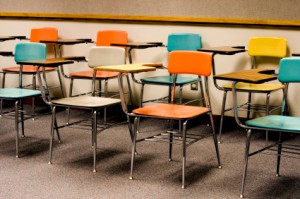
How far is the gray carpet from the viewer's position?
10.8ft

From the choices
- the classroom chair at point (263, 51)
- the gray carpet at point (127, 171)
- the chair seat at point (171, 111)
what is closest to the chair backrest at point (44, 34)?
the gray carpet at point (127, 171)

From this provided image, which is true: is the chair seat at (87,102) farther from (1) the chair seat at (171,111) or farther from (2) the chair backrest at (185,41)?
A: (2) the chair backrest at (185,41)

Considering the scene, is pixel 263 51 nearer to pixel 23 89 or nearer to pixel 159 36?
pixel 159 36

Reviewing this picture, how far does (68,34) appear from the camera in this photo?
591 cm

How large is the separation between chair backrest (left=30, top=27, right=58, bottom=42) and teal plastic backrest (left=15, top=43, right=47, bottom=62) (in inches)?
49.7

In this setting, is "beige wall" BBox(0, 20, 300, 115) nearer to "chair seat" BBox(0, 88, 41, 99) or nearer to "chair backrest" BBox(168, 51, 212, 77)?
"chair backrest" BBox(168, 51, 212, 77)

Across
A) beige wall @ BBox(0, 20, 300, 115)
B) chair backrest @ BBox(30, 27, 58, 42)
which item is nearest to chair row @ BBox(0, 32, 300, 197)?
beige wall @ BBox(0, 20, 300, 115)

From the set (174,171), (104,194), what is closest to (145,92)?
(174,171)

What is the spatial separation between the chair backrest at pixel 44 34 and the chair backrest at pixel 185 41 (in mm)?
1496

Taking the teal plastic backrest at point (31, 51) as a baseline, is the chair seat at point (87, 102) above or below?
below

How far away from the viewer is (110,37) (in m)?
5.41

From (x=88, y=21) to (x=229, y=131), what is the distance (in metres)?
2.09

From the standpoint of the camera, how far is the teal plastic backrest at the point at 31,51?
438 cm

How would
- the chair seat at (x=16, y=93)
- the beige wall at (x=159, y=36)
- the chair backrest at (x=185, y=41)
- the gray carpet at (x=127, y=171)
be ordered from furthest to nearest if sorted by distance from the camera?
1. the chair backrest at (x=185, y=41)
2. the beige wall at (x=159, y=36)
3. the chair seat at (x=16, y=93)
4. the gray carpet at (x=127, y=171)
